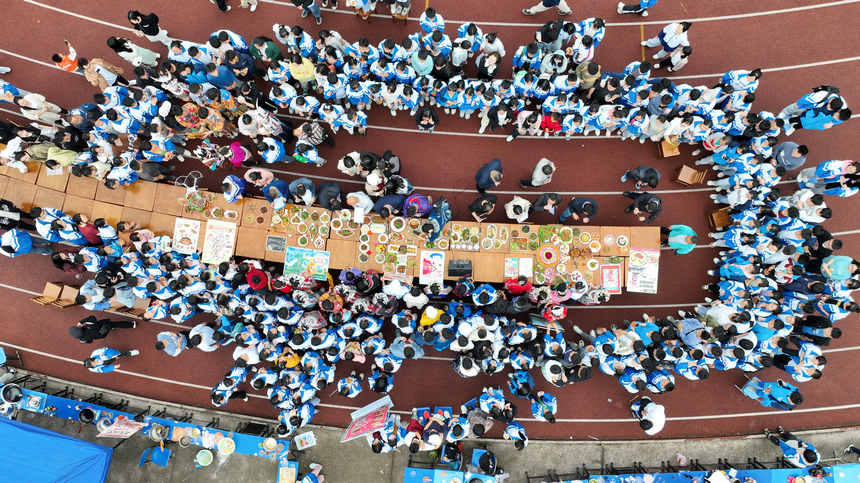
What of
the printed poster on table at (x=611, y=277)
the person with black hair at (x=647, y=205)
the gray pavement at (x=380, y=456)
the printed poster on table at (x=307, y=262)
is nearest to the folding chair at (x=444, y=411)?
the gray pavement at (x=380, y=456)

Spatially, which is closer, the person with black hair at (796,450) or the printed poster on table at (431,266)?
the person with black hair at (796,450)

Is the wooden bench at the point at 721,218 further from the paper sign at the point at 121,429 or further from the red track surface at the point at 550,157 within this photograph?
the paper sign at the point at 121,429

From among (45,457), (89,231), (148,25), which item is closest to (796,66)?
(148,25)

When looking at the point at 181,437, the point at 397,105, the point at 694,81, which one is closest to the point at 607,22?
the point at 694,81

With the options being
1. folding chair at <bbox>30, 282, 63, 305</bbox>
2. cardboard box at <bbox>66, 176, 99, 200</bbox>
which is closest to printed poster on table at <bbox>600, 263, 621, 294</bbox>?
cardboard box at <bbox>66, 176, 99, 200</bbox>

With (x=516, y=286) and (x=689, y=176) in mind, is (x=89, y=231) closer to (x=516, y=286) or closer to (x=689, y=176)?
(x=516, y=286)

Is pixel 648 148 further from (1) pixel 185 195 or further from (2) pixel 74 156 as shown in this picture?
(2) pixel 74 156
